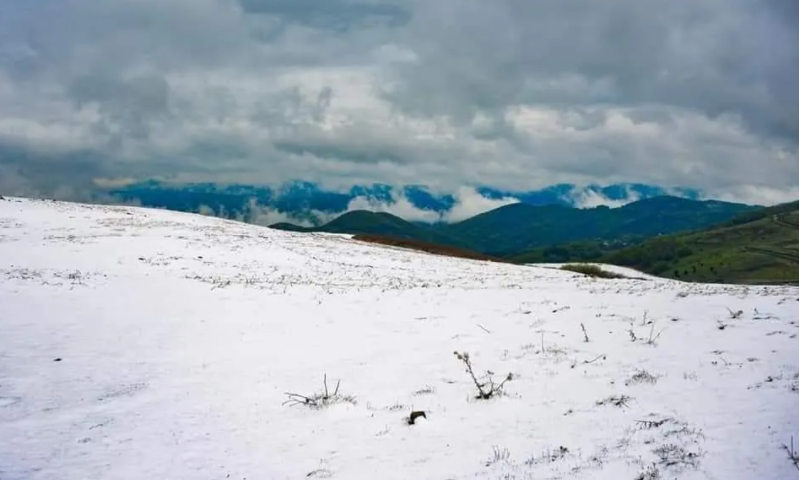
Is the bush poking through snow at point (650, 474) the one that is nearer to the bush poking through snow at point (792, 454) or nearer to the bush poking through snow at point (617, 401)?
the bush poking through snow at point (792, 454)

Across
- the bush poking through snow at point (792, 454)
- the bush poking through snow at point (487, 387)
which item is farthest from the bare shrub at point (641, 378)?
the bush poking through snow at point (792, 454)

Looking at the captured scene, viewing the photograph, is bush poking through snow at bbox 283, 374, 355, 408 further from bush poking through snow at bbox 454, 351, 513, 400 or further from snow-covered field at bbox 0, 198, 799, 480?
bush poking through snow at bbox 454, 351, 513, 400

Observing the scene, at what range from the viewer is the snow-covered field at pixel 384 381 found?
10414 millimetres

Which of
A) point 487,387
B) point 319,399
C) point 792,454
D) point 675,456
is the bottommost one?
point 319,399

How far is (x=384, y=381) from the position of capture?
49.8ft

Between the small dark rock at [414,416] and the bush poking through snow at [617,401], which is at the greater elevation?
the bush poking through snow at [617,401]

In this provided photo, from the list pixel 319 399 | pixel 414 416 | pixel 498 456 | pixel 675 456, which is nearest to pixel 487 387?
pixel 414 416

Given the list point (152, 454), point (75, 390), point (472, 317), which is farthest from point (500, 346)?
point (75, 390)

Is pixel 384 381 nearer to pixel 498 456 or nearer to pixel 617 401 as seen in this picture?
pixel 498 456

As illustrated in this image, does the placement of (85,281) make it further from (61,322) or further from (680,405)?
(680,405)

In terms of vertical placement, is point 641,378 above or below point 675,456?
above

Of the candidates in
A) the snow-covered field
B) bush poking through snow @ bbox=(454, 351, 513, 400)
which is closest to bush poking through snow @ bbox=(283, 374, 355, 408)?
the snow-covered field

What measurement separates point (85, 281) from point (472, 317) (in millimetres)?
18015

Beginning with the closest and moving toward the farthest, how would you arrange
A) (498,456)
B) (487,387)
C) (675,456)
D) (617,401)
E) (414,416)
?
1. (675,456)
2. (498,456)
3. (414,416)
4. (617,401)
5. (487,387)
